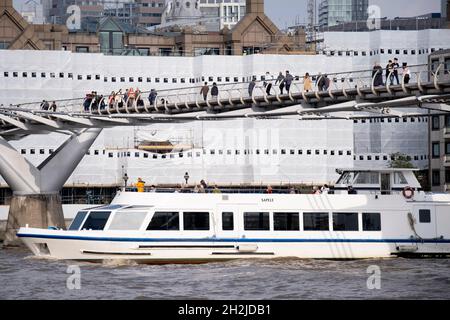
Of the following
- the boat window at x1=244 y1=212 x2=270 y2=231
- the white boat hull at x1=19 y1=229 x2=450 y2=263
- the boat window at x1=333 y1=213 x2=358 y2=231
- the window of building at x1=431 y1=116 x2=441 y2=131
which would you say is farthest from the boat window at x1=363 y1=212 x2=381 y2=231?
the window of building at x1=431 y1=116 x2=441 y2=131

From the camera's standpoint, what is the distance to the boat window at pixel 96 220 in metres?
51.1

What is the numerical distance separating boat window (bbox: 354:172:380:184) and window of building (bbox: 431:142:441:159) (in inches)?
1643

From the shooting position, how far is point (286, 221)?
52.0 metres

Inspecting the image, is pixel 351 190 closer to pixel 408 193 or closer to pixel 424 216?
pixel 408 193

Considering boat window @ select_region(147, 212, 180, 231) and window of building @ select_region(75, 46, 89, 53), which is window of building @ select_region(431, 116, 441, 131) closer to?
Result: window of building @ select_region(75, 46, 89, 53)

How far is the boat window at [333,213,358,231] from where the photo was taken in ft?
172

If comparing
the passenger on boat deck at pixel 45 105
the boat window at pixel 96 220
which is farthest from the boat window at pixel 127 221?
the passenger on boat deck at pixel 45 105

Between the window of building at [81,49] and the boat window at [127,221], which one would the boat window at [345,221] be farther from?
the window of building at [81,49]

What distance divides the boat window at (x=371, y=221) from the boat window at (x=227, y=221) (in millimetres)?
4810
